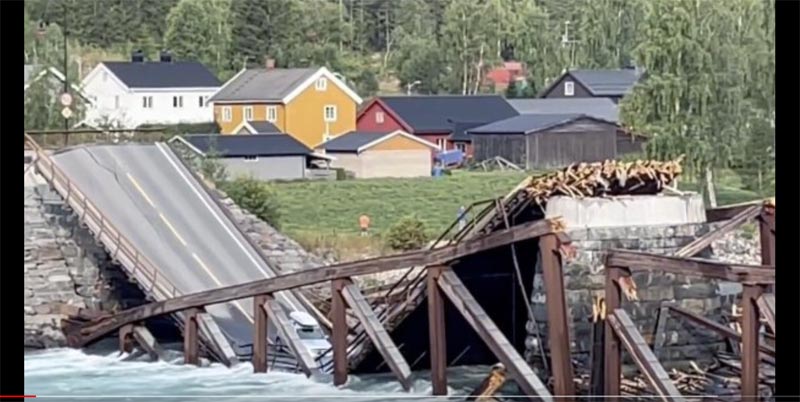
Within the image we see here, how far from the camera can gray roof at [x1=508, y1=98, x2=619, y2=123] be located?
939 cm

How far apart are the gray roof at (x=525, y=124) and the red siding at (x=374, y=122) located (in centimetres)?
56

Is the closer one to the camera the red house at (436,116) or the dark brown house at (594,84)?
the red house at (436,116)

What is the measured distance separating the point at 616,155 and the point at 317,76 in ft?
6.45

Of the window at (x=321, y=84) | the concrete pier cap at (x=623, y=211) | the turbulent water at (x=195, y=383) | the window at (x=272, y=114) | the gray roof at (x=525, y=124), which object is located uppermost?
the window at (x=321, y=84)

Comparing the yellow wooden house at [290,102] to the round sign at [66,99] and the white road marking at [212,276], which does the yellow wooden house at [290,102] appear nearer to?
the round sign at [66,99]

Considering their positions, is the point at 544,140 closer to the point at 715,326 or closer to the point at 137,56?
the point at 137,56

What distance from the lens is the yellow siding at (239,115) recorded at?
29.5 ft

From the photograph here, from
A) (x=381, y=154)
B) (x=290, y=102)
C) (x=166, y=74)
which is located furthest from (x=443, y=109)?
(x=166, y=74)

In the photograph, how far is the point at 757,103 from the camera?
10.5 metres

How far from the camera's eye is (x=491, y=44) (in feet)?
30.7

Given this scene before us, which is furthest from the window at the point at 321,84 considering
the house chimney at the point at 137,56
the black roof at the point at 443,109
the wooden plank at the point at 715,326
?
the wooden plank at the point at 715,326

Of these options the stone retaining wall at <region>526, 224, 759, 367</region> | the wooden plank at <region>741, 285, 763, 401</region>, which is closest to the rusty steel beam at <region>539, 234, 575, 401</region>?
the stone retaining wall at <region>526, 224, 759, 367</region>

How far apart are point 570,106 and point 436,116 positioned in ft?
2.98
